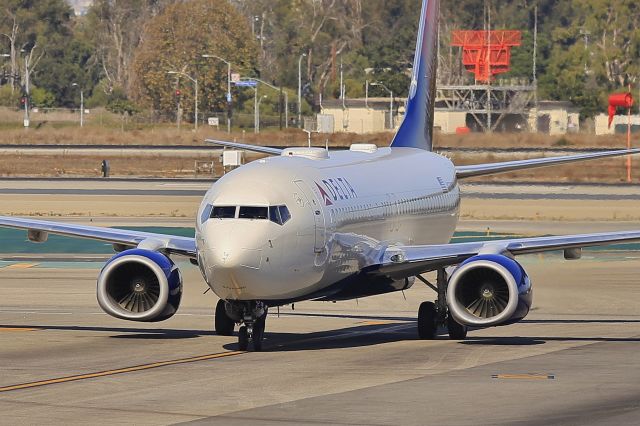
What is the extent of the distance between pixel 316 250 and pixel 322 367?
2.83m

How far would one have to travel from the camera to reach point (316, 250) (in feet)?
97.4

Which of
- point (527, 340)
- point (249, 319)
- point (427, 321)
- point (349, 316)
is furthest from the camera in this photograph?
point (349, 316)

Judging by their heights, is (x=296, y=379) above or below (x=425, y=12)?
below

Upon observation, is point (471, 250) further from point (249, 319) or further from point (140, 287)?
point (140, 287)

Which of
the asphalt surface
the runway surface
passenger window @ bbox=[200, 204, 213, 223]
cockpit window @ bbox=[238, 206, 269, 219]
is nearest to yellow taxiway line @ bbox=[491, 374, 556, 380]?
the runway surface

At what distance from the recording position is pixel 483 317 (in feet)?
103

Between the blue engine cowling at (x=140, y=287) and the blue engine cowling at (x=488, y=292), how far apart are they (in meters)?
5.93

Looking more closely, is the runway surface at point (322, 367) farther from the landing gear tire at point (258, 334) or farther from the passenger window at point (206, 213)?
the passenger window at point (206, 213)

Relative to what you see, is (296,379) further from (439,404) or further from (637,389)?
(637,389)

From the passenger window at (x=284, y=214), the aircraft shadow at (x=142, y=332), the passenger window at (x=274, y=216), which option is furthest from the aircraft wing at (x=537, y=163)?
the passenger window at (x=274, y=216)

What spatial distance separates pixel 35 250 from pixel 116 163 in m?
70.3

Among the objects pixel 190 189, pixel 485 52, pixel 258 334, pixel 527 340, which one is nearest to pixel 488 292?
pixel 527 340

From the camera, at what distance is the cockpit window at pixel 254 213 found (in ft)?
93.0

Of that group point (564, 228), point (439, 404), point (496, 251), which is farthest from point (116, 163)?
point (439, 404)
